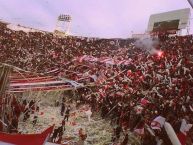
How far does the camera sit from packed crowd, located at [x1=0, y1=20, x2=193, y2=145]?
617 inches

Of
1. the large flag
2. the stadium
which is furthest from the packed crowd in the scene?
the large flag

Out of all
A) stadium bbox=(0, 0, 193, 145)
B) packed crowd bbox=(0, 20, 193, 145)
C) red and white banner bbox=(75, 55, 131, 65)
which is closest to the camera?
stadium bbox=(0, 0, 193, 145)

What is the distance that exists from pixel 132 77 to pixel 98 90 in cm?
208

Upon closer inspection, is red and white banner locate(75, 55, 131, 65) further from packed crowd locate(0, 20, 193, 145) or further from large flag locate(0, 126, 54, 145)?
large flag locate(0, 126, 54, 145)

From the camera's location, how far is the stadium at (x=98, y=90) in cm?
1391

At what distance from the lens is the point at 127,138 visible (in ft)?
53.8

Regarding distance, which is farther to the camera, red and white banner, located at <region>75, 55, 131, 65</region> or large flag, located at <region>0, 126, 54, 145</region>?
red and white banner, located at <region>75, 55, 131, 65</region>

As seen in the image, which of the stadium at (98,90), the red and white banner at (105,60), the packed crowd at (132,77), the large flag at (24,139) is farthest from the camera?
the red and white banner at (105,60)

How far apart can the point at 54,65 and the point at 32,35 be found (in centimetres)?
1028

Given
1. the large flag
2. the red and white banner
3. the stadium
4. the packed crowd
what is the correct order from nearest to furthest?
the large flag
the stadium
the packed crowd
the red and white banner

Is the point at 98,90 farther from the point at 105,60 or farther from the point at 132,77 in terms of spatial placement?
the point at 105,60

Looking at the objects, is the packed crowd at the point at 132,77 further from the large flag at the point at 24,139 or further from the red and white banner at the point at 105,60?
the large flag at the point at 24,139

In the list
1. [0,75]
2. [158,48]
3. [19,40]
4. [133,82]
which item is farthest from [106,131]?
[19,40]

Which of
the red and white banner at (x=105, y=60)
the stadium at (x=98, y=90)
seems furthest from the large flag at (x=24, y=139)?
the red and white banner at (x=105, y=60)
